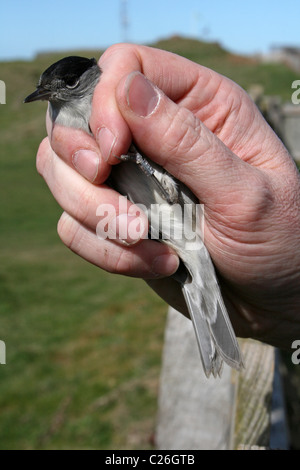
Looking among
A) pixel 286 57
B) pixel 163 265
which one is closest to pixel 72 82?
pixel 163 265

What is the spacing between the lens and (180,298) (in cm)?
286

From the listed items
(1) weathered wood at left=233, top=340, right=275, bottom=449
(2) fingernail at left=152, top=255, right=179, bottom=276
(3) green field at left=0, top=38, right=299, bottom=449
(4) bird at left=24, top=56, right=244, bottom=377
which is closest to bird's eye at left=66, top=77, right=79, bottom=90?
(4) bird at left=24, top=56, right=244, bottom=377

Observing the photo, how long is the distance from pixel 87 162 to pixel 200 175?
50 cm

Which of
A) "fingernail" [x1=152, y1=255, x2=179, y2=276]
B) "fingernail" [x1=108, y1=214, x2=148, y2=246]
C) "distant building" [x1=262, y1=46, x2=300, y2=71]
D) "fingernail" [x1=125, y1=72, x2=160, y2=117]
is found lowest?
"fingernail" [x1=152, y1=255, x2=179, y2=276]

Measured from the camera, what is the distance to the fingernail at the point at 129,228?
237 cm

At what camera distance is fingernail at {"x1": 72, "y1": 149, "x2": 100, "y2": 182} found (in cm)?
239

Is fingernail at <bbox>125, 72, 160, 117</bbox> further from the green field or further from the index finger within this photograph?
the green field

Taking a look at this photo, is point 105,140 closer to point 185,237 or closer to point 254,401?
point 185,237

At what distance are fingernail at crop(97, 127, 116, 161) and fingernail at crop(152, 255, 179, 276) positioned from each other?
1.73 ft

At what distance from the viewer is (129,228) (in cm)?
238

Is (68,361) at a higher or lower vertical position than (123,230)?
lower
